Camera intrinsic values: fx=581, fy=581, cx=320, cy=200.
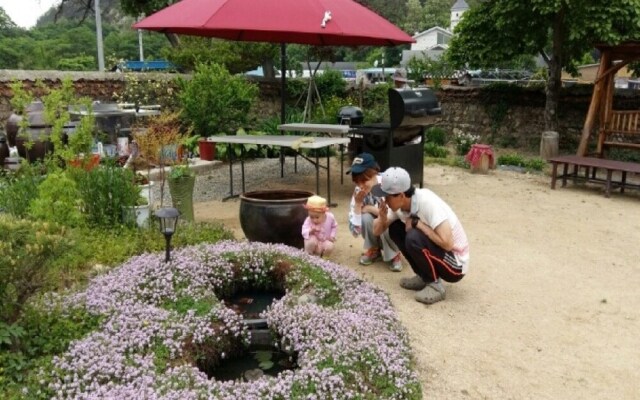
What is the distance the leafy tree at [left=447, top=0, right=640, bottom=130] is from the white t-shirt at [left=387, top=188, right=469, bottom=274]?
6610 mm

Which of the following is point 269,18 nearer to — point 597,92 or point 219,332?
point 219,332

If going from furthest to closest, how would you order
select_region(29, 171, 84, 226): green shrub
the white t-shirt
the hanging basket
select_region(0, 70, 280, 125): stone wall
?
select_region(0, 70, 280, 125): stone wall
the hanging basket
select_region(29, 171, 84, 226): green shrub
the white t-shirt

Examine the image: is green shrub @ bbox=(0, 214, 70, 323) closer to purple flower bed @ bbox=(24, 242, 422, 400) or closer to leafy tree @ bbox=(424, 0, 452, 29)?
purple flower bed @ bbox=(24, 242, 422, 400)

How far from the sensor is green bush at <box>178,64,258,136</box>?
9.33m

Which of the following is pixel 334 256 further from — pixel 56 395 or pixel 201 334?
pixel 56 395

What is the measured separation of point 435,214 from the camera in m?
3.79

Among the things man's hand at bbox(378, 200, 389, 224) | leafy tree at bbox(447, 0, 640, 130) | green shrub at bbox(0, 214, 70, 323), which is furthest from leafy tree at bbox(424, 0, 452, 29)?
green shrub at bbox(0, 214, 70, 323)

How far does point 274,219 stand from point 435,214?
1.38 m

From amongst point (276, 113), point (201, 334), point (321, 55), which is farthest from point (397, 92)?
point (321, 55)

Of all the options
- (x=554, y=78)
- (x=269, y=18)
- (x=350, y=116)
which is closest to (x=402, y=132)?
(x=269, y=18)

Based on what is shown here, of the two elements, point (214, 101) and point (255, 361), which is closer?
point (255, 361)

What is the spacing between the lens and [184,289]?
11.2 feet

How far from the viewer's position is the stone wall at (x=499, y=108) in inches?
418

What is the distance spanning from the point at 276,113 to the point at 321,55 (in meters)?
2.09
